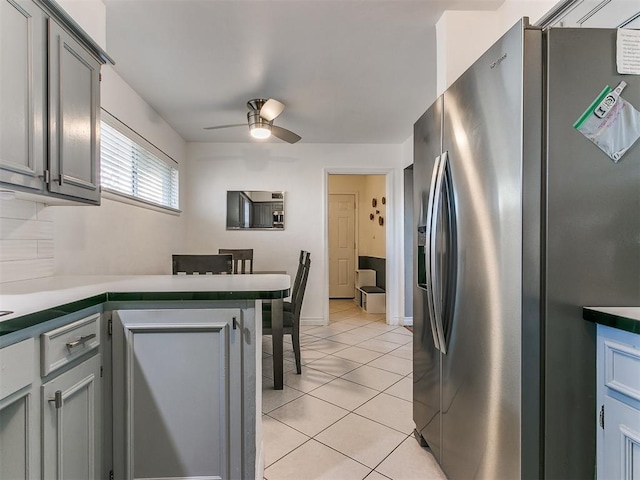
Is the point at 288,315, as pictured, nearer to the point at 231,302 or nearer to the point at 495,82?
the point at 231,302

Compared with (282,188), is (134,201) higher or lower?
lower

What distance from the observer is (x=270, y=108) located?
9.30 ft

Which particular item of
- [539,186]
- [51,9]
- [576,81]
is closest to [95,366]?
[51,9]

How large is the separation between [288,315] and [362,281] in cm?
320

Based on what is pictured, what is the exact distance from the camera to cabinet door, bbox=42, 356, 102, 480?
1039mm

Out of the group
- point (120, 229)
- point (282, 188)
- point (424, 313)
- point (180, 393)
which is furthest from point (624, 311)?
point (282, 188)

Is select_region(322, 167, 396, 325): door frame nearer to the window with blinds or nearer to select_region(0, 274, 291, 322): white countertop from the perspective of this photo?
the window with blinds

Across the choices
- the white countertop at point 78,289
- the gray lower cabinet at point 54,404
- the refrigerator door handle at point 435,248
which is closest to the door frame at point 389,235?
the white countertop at point 78,289

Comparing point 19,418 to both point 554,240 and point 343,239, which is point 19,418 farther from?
point 343,239

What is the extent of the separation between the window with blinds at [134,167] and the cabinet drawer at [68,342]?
152cm

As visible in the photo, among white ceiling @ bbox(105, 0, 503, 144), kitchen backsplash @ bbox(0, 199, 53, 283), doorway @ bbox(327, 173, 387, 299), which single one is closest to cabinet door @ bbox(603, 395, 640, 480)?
white ceiling @ bbox(105, 0, 503, 144)

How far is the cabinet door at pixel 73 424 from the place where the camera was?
1.04 meters

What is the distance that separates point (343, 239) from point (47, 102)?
18.0 ft

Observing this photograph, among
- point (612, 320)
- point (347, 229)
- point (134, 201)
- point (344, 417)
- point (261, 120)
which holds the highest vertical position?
point (261, 120)
